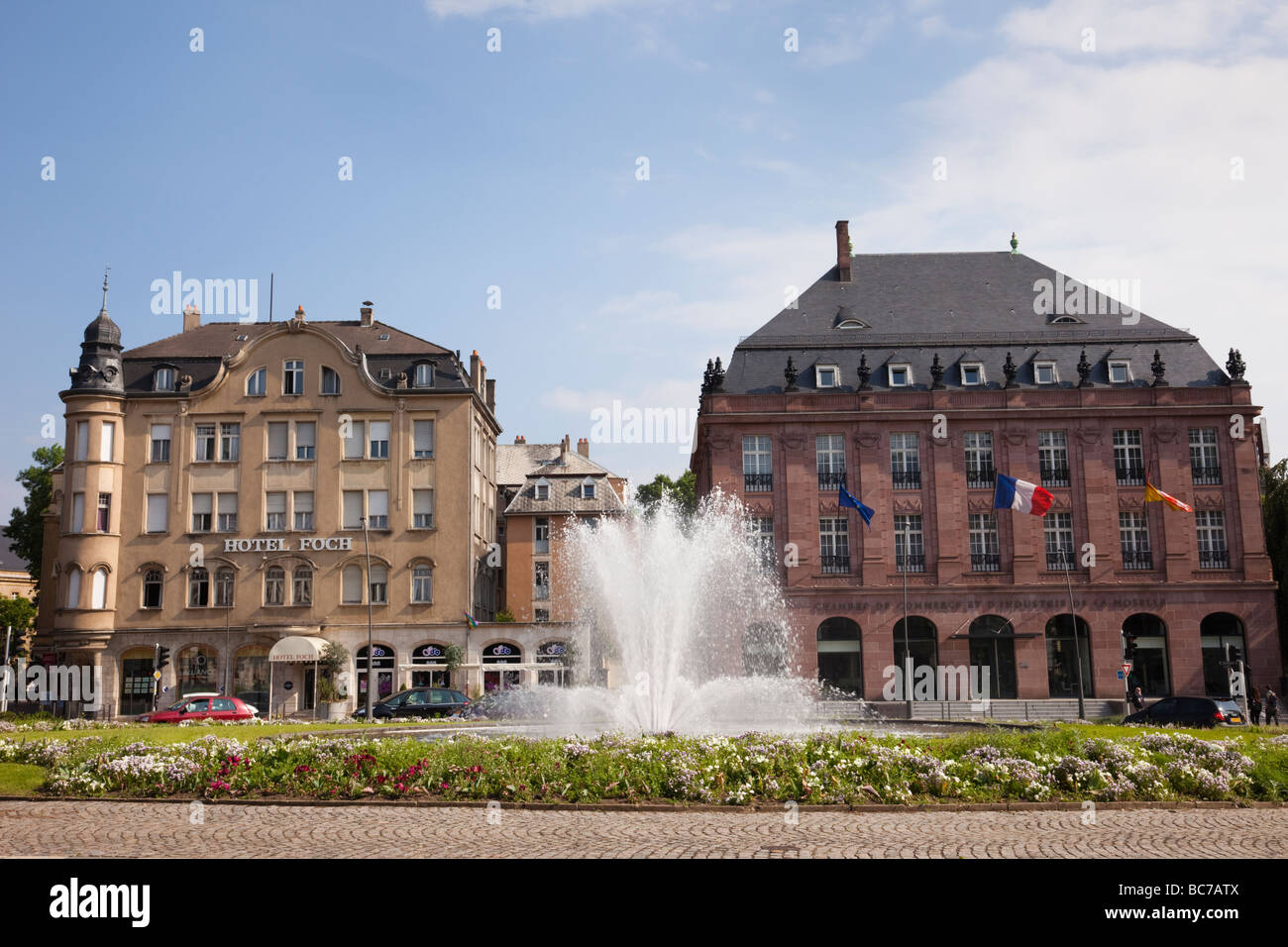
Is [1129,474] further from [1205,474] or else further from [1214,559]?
[1214,559]

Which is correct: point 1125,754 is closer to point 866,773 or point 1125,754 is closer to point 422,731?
point 866,773

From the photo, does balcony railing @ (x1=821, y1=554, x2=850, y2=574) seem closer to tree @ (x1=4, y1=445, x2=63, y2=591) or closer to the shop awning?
the shop awning

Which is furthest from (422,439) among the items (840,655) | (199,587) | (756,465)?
(840,655)

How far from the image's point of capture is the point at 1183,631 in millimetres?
53656

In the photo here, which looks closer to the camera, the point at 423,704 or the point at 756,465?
the point at 423,704

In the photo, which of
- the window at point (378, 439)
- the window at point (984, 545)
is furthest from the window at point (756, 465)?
the window at point (378, 439)

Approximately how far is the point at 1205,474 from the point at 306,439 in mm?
46762

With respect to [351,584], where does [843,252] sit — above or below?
above

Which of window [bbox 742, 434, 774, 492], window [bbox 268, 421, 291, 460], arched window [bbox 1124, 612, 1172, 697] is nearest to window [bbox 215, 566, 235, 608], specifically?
window [bbox 268, 421, 291, 460]

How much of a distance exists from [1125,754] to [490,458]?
53.9 metres

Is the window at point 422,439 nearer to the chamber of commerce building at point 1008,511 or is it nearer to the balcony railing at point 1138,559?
the chamber of commerce building at point 1008,511

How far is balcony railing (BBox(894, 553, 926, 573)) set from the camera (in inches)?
2165

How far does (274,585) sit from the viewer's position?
56.6 metres

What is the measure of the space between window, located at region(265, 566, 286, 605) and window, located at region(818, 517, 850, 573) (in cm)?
2783
